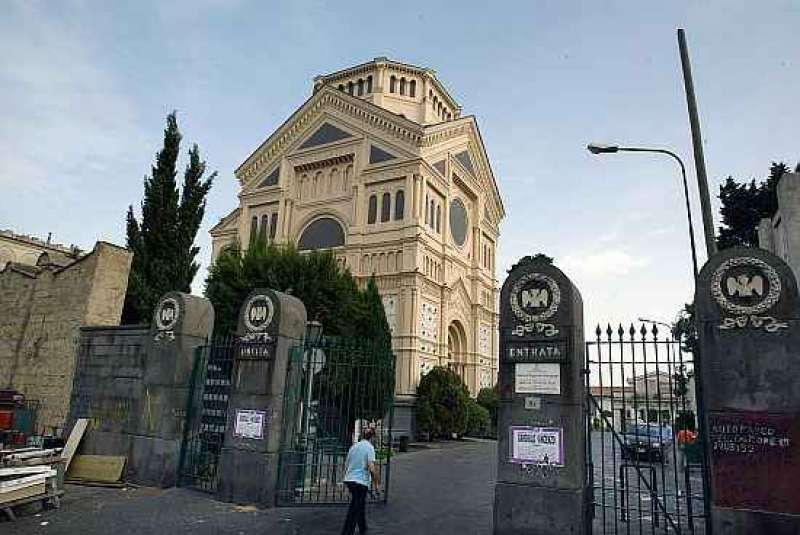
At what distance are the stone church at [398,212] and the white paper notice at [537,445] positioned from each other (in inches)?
986

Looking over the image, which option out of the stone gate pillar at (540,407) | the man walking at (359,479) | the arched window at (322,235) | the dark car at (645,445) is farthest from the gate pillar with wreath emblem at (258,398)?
the arched window at (322,235)

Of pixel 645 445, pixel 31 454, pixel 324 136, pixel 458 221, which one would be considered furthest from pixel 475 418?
pixel 31 454

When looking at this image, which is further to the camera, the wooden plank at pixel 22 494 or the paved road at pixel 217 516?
the wooden plank at pixel 22 494

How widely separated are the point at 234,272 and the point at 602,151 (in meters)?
14.3

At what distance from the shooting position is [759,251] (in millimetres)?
6727

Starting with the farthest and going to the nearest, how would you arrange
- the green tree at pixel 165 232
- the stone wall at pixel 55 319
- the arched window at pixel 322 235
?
the arched window at pixel 322 235 < the green tree at pixel 165 232 < the stone wall at pixel 55 319

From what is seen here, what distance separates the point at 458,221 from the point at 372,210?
9053mm

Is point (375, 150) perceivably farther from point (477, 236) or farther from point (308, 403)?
point (308, 403)

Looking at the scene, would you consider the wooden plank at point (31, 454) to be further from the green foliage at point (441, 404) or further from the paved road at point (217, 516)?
the green foliage at point (441, 404)

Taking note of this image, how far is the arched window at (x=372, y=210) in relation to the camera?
132 ft

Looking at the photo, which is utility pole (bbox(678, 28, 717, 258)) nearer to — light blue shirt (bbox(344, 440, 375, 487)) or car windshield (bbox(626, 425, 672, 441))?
car windshield (bbox(626, 425, 672, 441))

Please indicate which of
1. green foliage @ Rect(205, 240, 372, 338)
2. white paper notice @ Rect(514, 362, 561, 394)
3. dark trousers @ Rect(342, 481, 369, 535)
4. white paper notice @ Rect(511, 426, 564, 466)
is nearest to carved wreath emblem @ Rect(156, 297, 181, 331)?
dark trousers @ Rect(342, 481, 369, 535)

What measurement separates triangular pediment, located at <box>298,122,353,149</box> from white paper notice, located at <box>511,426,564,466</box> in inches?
1501

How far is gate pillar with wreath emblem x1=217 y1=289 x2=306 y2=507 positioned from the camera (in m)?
9.79
